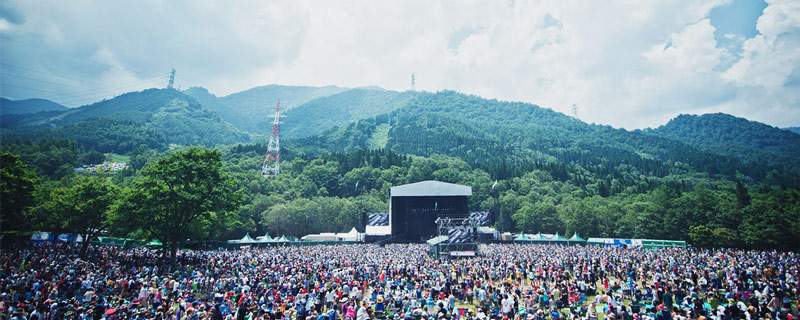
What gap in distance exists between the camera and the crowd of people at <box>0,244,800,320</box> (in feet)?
38.8

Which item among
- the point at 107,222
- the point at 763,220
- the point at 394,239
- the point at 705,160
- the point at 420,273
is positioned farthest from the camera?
the point at 705,160

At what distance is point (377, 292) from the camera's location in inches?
622

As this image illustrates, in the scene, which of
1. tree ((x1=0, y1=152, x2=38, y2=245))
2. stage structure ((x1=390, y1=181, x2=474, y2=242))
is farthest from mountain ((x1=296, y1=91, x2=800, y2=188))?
tree ((x1=0, y1=152, x2=38, y2=245))

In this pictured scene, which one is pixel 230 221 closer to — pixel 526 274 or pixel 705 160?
pixel 526 274

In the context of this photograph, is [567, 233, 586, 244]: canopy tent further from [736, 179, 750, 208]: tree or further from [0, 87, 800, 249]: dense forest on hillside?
[736, 179, 750, 208]: tree

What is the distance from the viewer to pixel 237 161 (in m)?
109

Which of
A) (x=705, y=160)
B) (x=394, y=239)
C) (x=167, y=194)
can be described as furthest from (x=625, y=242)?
(x=705, y=160)

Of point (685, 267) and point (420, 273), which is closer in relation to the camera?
point (420, 273)

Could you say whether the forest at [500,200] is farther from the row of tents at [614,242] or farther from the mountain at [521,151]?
the mountain at [521,151]

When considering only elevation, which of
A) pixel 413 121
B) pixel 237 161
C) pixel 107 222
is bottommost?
pixel 107 222

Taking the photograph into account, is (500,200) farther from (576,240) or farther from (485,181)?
(576,240)

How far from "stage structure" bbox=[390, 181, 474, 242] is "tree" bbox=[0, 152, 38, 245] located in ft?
122

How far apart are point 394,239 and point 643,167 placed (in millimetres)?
120767

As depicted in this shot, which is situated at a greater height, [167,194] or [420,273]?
[167,194]
